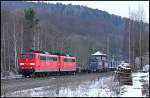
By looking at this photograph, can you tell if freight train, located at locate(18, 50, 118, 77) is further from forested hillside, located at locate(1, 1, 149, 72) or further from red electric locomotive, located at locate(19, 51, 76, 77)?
forested hillside, located at locate(1, 1, 149, 72)

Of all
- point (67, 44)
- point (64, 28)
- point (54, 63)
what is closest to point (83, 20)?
point (64, 28)

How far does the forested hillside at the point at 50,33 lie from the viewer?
78562 millimetres

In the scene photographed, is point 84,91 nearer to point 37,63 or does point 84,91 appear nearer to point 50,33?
point 37,63

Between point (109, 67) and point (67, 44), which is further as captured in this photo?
point (67, 44)

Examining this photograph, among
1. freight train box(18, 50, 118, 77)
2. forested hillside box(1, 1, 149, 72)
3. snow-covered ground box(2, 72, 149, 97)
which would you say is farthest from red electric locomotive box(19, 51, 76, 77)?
snow-covered ground box(2, 72, 149, 97)

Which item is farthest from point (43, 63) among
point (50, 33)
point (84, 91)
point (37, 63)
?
point (50, 33)

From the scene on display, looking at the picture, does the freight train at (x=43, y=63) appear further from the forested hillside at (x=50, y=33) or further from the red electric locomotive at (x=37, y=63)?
the forested hillside at (x=50, y=33)

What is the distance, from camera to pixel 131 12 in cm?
8481

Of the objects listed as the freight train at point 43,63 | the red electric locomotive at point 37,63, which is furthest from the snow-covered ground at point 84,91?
the freight train at point 43,63

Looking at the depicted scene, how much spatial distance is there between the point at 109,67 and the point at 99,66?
11599mm

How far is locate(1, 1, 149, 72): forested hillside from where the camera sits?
78562mm

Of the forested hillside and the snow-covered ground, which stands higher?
the forested hillside

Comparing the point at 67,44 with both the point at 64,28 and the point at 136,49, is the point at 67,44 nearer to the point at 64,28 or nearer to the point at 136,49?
the point at 136,49

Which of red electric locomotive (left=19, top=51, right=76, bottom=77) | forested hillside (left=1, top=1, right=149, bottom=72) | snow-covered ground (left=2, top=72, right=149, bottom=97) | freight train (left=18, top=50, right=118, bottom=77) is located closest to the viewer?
snow-covered ground (left=2, top=72, right=149, bottom=97)
